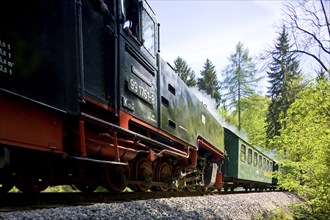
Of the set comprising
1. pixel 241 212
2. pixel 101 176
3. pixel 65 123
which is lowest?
pixel 241 212

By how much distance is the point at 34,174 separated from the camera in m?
4.25

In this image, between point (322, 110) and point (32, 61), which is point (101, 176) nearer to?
point (32, 61)

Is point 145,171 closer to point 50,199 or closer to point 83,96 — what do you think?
point 50,199

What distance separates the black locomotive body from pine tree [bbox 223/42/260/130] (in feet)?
104

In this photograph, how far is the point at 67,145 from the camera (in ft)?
13.5

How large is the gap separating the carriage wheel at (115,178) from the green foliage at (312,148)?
5580 mm

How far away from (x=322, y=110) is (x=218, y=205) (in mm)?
5485

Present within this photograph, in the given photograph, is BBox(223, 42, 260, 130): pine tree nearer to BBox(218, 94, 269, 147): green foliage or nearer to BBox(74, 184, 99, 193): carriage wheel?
BBox(218, 94, 269, 147): green foliage

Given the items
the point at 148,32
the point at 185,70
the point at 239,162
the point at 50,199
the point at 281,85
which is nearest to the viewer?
the point at 50,199

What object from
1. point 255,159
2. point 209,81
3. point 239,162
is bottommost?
point 255,159

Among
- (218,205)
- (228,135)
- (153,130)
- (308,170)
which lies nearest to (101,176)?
(153,130)

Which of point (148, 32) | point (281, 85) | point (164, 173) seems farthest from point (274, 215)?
point (281, 85)

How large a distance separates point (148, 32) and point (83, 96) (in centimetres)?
256

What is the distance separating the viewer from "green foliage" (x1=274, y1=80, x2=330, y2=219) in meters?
9.07
